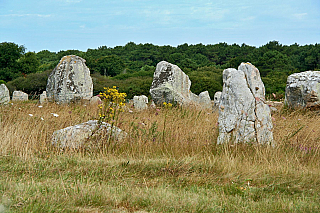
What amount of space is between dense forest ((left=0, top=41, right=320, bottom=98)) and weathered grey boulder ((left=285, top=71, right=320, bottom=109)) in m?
6.40

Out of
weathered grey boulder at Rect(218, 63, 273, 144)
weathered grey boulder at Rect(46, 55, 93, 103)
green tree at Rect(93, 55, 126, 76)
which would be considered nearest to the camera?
weathered grey boulder at Rect(218, 63, 273, 144)

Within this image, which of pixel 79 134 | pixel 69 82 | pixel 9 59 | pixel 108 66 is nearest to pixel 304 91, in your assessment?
pixel 79 134

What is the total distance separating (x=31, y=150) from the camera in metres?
5.12

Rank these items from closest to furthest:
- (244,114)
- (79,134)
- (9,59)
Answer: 1. (244,114)
2. (79,134)
3. (9,59)

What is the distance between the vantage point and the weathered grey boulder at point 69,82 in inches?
436

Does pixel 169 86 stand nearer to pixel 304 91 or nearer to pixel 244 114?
pixel 304 91

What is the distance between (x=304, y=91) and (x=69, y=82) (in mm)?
8122

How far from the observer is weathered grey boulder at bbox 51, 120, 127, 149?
211 inches

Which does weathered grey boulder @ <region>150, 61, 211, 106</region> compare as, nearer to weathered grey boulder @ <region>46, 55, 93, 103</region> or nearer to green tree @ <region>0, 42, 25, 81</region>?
weathered grey boulder @ <region>46, 55, 93, 103</region>

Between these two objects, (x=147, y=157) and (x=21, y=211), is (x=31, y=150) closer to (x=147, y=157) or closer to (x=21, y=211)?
(x=147, y=157)

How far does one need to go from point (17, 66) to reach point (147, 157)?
112ft

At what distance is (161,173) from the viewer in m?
4.33

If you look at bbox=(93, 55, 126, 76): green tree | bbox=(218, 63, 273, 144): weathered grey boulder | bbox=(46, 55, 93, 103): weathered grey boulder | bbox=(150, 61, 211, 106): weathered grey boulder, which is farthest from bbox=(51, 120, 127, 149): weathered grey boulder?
bbox=(93, 55, 126, 76): green tree

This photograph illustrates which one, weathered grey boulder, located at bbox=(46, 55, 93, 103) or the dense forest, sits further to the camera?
the dense forest
